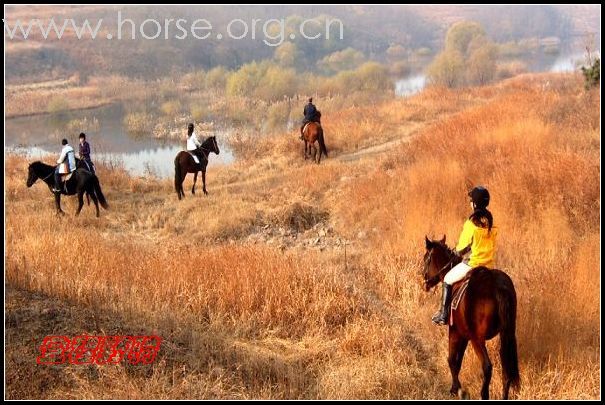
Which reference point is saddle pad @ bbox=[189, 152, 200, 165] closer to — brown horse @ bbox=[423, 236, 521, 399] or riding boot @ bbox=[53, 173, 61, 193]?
riding boot @ bbox=[53, 173, 61, 193]

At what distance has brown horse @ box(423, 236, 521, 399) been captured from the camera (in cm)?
473

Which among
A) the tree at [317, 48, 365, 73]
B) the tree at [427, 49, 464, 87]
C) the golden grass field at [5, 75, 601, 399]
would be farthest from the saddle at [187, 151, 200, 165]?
the tree at [317, 48, 365, 73]

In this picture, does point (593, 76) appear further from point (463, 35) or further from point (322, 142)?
point (463, 35)

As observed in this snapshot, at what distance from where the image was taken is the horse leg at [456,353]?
5.13m

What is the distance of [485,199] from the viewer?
4961 mm

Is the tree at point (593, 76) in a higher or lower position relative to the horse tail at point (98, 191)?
higher

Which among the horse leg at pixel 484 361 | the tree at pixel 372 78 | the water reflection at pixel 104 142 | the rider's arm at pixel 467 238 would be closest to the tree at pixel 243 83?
the tree at pixel 372 78

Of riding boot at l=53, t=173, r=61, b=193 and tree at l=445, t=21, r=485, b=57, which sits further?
tree at l=445, t=21, r=485, b=57

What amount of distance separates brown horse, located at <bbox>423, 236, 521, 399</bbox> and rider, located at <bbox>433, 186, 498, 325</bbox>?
10cm

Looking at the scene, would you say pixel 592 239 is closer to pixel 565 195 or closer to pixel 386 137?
pixel 565 195

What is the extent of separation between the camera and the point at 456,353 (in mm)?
5168

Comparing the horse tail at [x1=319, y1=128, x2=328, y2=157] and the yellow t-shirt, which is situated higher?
the horse tail at [x1=319, y1=128, x2=328, y2=157]

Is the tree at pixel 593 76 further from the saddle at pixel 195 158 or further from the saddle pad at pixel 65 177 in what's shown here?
the saddle pad at pixel 65 177

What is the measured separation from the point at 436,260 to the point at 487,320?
2.78 feet
